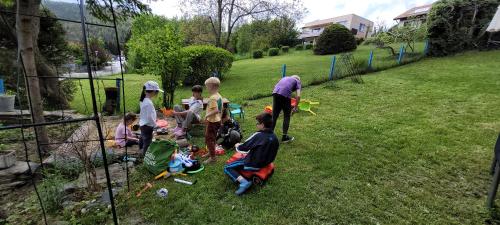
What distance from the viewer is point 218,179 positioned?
3914 mm

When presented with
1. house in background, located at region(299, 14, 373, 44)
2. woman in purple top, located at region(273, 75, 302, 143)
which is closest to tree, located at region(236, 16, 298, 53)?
house in background, located at region(299, 14, 373, 44)

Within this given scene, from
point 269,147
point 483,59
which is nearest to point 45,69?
point 269,147

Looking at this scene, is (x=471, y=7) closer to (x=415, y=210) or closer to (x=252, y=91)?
(x=252, y=91)

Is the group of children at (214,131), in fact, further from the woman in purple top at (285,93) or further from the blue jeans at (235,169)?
the woman in purple top at (285,93)

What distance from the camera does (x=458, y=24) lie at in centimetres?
1462

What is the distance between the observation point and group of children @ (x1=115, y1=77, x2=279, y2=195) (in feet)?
11.3

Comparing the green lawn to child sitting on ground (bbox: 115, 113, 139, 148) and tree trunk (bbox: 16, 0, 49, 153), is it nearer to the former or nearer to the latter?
child sitting on ground (bbox: 115, 113, 139, 148)

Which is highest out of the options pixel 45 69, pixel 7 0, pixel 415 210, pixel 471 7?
pixel 471 7

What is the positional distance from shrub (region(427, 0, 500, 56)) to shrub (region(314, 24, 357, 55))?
A: 9.35 m

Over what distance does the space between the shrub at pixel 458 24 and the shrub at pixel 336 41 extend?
368 inches

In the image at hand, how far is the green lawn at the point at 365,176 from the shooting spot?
313cm

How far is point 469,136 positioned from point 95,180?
269 inches

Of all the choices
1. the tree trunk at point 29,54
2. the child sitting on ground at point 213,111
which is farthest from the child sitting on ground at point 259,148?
Result: the tree trunk at point 29,54

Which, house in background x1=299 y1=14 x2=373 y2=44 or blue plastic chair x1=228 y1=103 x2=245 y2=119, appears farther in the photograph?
house in background x1=299 y1=14 x2=373 y2=44
